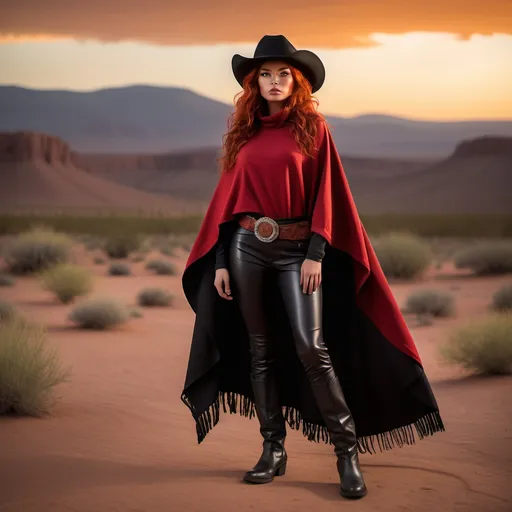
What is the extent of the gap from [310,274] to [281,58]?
1202 mm

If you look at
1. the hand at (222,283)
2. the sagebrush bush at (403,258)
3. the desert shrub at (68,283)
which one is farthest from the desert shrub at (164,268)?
the hand at (222,283)

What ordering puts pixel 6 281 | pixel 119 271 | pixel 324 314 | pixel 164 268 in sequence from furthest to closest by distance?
pixel 119 271, pixel 164 268, pixel 6 281, pixel 324 314

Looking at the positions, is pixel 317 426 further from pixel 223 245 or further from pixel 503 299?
pixel 503 299

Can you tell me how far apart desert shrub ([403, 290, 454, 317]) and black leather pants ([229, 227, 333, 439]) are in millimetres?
10364

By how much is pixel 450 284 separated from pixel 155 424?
1449cm

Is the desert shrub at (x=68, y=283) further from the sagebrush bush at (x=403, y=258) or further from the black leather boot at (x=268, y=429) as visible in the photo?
the black leather boot at (x=268, y=429)

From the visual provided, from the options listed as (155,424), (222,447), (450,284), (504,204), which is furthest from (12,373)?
(504,204)

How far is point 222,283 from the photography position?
5703 mm

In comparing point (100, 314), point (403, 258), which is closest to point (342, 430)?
point (100, 314)

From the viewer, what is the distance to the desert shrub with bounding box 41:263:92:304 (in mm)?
17906

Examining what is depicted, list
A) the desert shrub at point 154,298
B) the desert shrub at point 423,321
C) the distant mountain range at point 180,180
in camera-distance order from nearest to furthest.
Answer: the desert shrub at point 423,321, the desert shrub at point 154,298, the distant mountain range at point 180,180

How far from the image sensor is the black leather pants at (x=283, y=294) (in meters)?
5.41

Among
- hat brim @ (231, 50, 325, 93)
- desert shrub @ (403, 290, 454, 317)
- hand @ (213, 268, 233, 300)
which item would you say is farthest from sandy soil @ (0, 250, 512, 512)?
desert shrub @ (403, 290, 454, 317)

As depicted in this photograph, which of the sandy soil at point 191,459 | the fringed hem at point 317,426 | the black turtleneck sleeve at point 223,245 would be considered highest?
the black turtleneck sleeve at point 223,245
